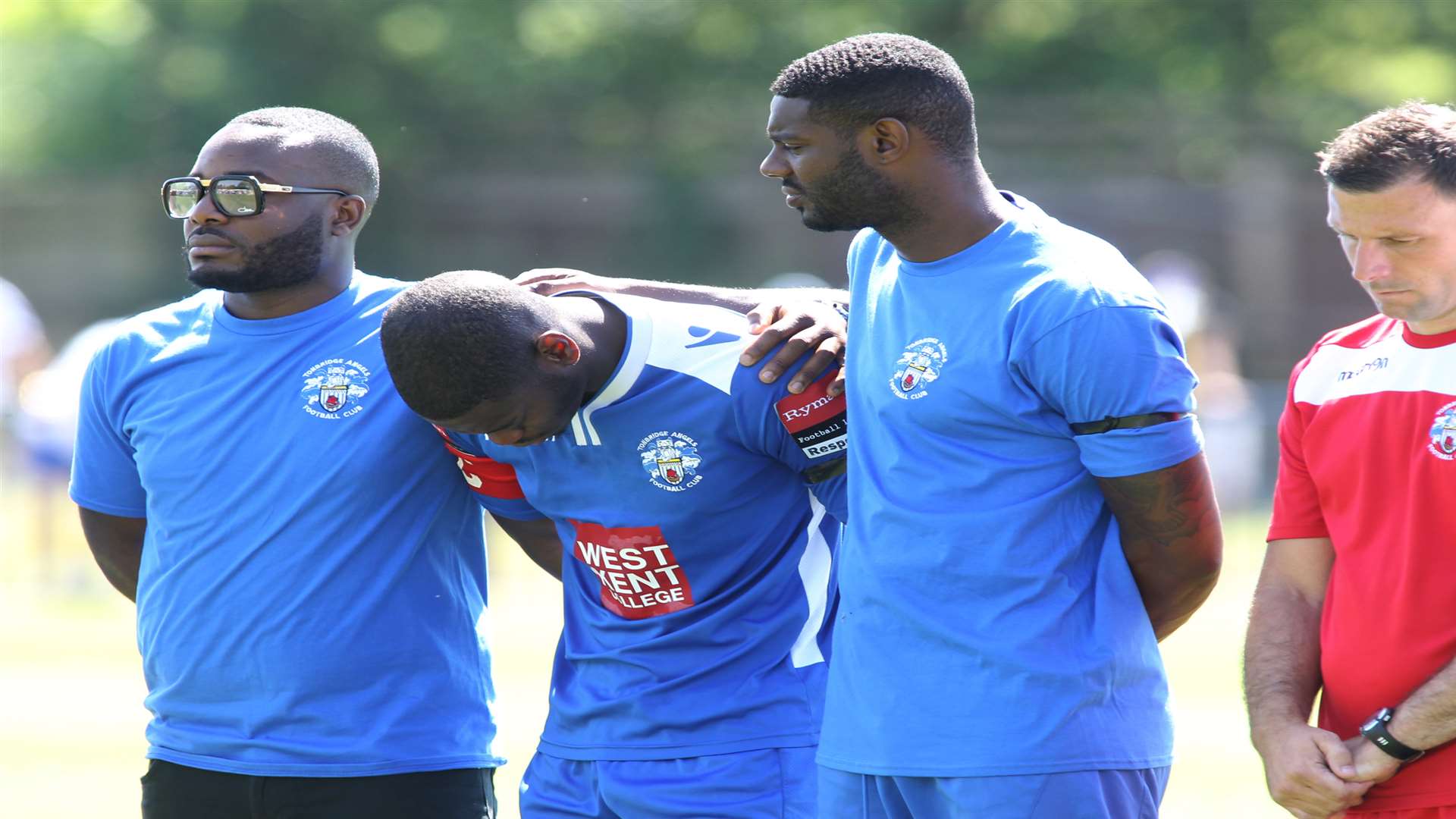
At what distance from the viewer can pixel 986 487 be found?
11.0 feet

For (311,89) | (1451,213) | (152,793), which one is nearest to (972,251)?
(1451,213)

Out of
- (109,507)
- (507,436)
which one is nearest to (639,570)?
(507,436)

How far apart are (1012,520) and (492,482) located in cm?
141

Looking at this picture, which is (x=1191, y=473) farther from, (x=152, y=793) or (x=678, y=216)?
(x=678, y=216)

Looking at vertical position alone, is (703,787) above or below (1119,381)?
below

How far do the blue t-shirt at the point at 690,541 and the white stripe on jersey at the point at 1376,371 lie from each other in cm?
102

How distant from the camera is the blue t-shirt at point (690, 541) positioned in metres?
3.88

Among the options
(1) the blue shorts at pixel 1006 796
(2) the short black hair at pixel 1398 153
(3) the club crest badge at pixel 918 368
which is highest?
(2) the short black hair at pixel 1398 153

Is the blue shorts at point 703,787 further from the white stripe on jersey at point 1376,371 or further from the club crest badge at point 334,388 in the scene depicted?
the white stripe on jersey at point 1376,371

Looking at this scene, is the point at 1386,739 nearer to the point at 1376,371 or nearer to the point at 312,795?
the point at 1376,371

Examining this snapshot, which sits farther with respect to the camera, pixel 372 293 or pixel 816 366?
pixel 372 293

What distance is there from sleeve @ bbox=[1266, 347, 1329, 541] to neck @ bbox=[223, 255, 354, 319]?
2371 millimetres

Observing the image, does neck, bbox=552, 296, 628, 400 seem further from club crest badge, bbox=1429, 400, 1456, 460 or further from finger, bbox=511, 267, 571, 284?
club crest badge, bbox=1429, 400, 1456, 460

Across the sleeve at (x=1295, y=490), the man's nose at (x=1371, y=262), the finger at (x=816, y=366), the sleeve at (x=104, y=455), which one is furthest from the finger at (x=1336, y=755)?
the sleeve at (x=104, y=455)
